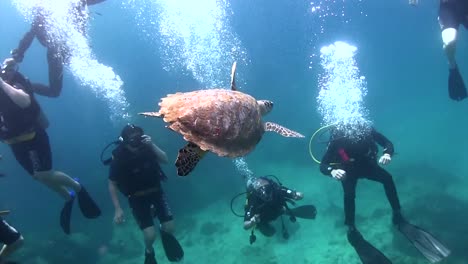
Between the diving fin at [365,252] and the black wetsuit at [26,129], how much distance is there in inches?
262

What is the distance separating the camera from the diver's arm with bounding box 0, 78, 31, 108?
5926mm

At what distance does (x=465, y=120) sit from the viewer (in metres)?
53.8

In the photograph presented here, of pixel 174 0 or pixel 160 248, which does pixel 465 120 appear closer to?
pixel 174 0

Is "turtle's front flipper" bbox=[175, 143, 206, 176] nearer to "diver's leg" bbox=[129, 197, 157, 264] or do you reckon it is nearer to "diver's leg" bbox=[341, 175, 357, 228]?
"diver's leg" bbox=[129, 197, 157, 264]

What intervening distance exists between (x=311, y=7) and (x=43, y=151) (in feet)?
190

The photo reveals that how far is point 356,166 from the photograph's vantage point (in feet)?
Answer: 26.1

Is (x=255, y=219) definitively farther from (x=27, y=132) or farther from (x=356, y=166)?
(x=27, y=132)

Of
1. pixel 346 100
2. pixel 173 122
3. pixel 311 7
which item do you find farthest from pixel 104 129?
pixel 173 122

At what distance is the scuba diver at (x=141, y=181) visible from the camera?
23.5 feet

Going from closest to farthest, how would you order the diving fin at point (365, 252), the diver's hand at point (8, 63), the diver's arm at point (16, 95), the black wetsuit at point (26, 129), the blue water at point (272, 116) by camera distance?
the diver's arm at point (16, 95), the diver's hand at point (8, 63), the black wetsuit at point (26, 129), the diving fin at point (365, 252), the blue water at point (272, 116)

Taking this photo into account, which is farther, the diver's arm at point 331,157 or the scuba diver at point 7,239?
the diver's arm at point 331,157

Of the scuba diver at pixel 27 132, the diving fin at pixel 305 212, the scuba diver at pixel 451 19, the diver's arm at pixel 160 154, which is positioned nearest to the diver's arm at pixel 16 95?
the scuba diver at pixel 27 132

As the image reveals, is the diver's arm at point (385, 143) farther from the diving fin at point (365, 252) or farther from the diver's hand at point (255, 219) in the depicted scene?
the diver's hand at point (255, 219)

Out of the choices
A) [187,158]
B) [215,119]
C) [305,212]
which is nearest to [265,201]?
[305,212]
